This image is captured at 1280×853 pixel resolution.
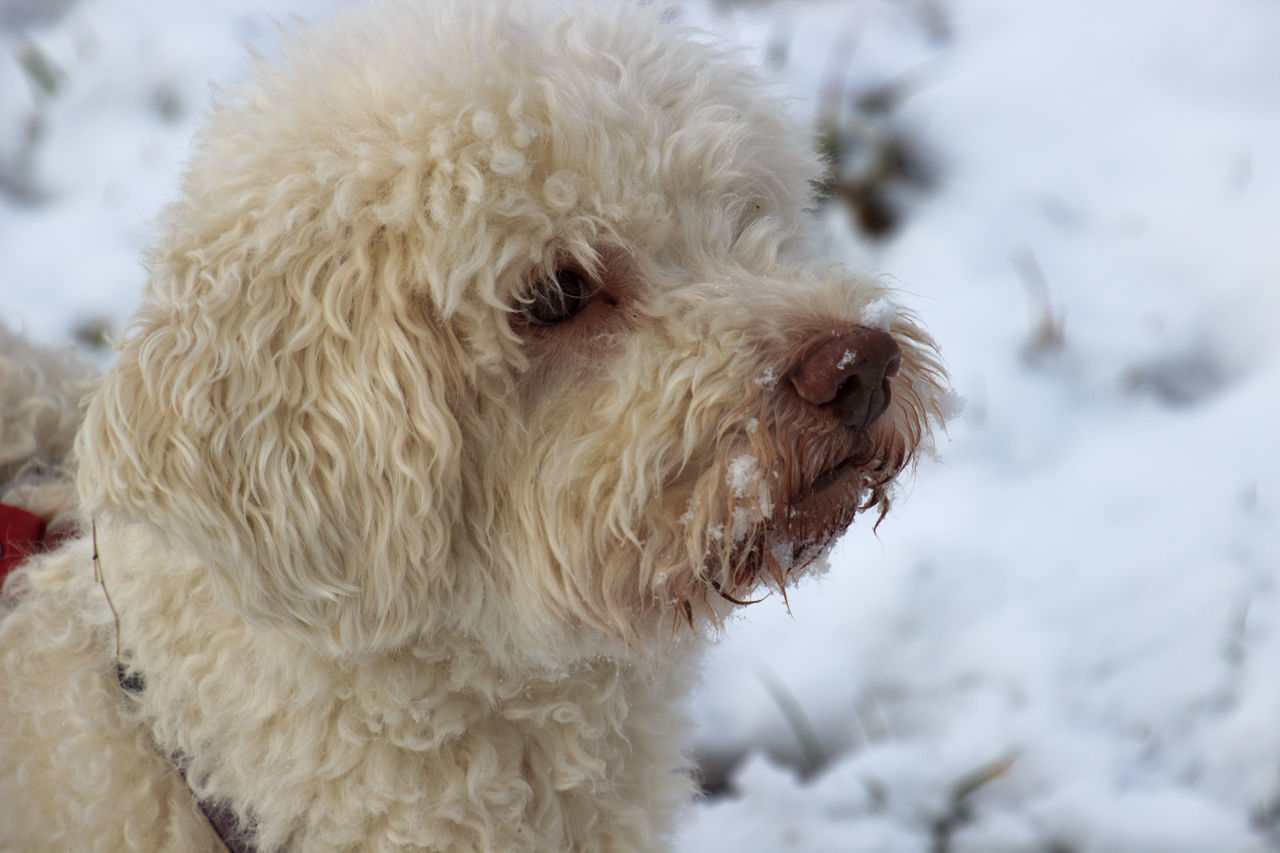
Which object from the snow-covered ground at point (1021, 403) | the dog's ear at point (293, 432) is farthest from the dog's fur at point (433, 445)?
the snow-covered ground at point (1021, 403)

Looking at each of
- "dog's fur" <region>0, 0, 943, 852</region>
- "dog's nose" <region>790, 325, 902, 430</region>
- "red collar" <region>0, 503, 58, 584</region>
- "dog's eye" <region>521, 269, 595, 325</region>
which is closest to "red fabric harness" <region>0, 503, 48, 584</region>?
"red collar" <region>0, 503, 58, 584</region>

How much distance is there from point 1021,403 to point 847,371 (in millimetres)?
2110

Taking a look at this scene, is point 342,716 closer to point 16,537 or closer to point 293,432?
point 293,432

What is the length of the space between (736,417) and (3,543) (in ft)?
4.95

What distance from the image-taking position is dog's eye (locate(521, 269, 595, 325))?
5.56ft

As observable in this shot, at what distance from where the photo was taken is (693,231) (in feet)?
5.89

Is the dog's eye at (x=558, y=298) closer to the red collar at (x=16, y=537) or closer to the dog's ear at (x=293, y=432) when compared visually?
the dog's ear at (x=293, y=432)

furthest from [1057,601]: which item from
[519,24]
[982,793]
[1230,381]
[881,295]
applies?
[519,24]

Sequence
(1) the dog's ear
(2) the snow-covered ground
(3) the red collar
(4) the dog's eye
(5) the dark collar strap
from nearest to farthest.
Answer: (1) the dog's ear
(4) the dog's eye
(5) the dark collar strap
(3) the red collar
(2) the snow-covered ground

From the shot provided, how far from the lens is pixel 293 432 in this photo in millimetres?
1649

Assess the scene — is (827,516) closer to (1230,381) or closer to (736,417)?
(736,417)

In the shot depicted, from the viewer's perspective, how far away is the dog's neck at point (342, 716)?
1.75 m

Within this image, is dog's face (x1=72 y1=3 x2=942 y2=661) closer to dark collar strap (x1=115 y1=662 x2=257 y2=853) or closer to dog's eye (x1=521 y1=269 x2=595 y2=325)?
dog's eye (x1=521 y1=269 x2=595 y2=325)

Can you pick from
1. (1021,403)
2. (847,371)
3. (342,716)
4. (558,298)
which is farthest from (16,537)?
(1021,403)
